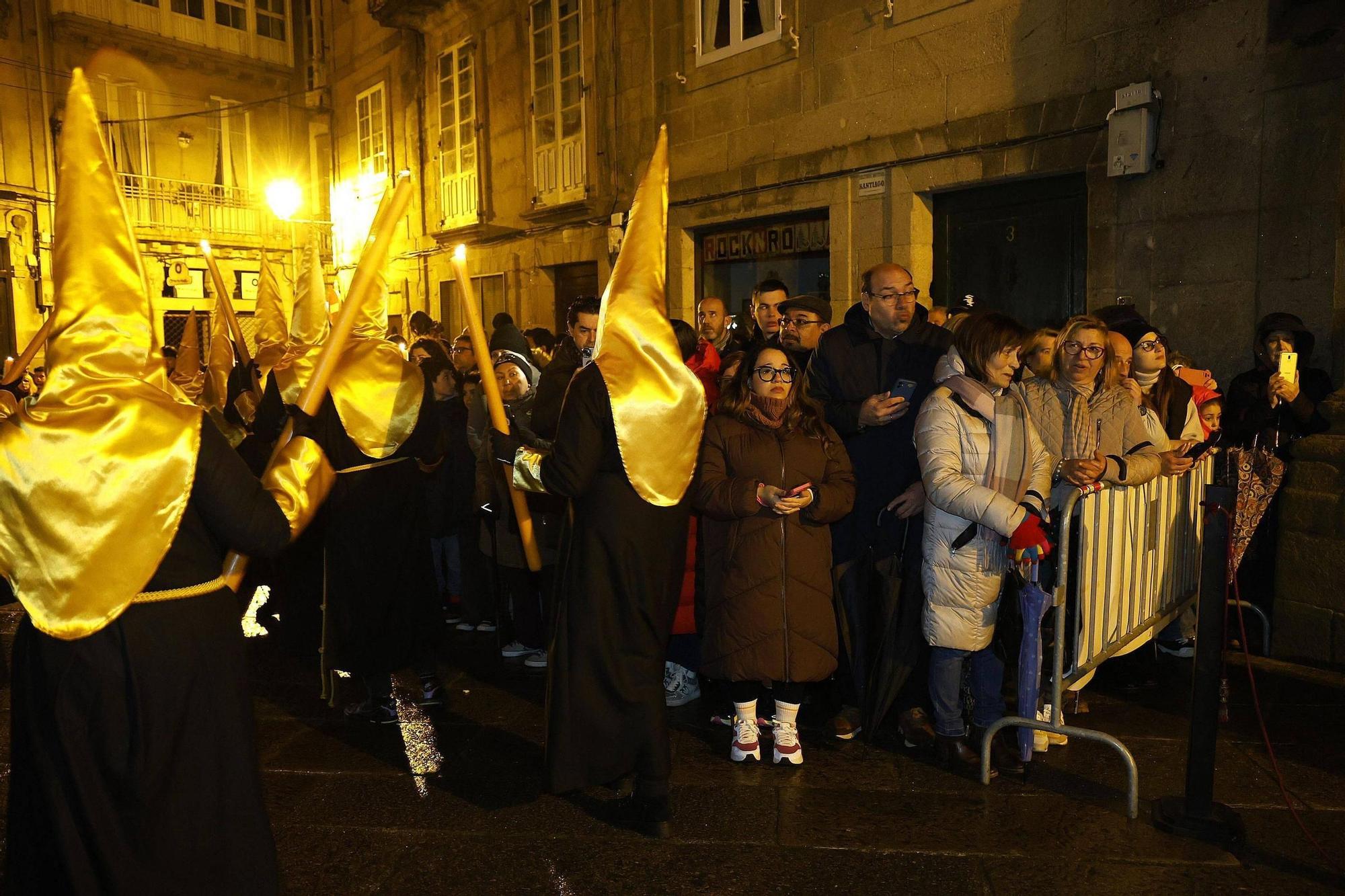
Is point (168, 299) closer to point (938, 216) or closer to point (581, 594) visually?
point (938, 216)

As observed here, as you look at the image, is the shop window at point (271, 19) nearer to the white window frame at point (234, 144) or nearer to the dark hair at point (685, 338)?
the white window frame at point (234, 144)

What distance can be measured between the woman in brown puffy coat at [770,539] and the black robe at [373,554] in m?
1.57

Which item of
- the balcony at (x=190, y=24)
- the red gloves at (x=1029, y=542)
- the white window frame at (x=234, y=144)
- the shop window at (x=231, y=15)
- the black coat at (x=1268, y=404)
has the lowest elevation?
the red gloves at (x=1029, y=542)

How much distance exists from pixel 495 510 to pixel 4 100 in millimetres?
20980

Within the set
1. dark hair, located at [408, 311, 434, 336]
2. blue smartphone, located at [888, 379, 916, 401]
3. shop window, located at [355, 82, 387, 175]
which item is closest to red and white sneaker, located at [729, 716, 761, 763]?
blue smartphone, located at [888, 379, 916, 401]

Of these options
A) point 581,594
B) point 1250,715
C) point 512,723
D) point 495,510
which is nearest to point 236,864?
point 581,594

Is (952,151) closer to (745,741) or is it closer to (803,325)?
(803,325)

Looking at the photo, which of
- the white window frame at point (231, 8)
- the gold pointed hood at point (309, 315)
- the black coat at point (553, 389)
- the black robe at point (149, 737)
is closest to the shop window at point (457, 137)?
the white window frame at point (231, 8)

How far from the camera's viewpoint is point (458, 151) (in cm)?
1717

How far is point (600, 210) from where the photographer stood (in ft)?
45.1

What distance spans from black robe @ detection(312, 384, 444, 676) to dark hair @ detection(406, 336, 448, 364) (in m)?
1.98

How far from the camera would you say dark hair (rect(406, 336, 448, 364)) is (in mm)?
6973

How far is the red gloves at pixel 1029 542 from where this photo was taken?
389 cm

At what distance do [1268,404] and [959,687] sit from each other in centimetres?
307
